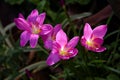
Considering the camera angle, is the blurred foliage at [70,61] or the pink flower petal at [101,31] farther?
the blurred foliage at [70,61]

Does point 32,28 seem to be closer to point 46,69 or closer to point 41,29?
point 41,29

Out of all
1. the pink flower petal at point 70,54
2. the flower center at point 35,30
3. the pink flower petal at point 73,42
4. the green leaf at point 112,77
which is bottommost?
the green leaf at point 112,77

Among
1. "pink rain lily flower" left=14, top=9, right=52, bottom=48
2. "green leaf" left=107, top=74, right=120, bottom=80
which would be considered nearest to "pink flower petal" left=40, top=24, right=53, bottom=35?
"pink rain lily flower" left=14, top=9, right=52, bottom=48

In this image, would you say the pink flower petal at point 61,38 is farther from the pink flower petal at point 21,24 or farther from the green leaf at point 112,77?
the green leaf at point 112,77

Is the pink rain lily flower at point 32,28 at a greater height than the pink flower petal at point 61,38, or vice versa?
the pink rain lily flower at point 32,28

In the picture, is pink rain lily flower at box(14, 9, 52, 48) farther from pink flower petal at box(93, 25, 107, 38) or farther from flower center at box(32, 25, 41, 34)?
pink flower petal at box(93, 25, 107, 38)

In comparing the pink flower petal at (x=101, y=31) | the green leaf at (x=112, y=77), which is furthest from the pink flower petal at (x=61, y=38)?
the green leaf at (x=112, y=77)

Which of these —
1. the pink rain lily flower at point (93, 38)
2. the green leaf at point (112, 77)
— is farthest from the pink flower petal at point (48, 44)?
the green leaf at point (112, 77)

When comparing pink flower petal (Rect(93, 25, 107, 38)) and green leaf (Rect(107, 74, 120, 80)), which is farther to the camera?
green leaf (Rect(107, 74, 120, 80))

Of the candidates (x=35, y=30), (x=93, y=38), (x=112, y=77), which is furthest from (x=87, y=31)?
(x=112, y=77)
